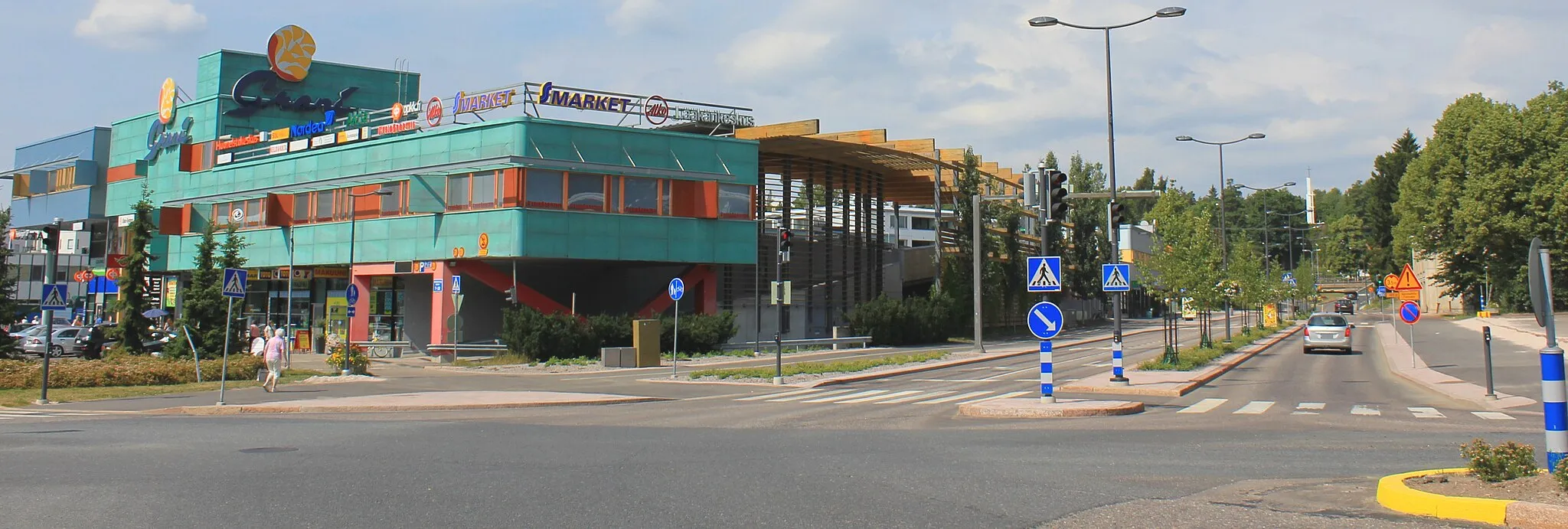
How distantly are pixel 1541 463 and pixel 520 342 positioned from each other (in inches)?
1208

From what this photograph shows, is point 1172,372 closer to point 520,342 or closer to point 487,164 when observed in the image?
point 520,342

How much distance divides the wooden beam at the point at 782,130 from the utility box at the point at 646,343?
1128 cm

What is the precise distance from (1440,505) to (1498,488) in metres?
0.58

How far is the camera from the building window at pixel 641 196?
41.5 meters

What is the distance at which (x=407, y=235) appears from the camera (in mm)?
42156

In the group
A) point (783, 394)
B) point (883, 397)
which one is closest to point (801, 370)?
point (783, 394)

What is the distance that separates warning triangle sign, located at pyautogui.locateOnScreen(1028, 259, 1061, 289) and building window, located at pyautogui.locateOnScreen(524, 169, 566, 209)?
23709mm

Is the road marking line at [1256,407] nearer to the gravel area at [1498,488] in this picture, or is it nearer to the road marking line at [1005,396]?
the road marking line at [1005,396]

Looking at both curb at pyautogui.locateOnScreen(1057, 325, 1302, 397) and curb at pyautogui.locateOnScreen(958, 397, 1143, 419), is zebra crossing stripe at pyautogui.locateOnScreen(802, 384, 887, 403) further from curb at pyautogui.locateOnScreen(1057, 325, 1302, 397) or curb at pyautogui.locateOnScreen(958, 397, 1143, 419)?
curb at pyautogui.locateOnScreen(1057, 325, 1302, 397)

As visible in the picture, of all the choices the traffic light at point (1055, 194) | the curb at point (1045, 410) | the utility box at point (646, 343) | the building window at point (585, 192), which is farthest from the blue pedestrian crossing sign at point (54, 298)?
the traffic light at point (1055, 194)

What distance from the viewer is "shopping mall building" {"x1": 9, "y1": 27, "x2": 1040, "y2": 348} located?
4028 centimetres

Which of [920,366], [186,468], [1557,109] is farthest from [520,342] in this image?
[1557,109]

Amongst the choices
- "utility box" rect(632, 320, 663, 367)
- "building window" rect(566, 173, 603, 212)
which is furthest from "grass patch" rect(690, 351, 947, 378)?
"building window" rect(566, 173, 603, 212)

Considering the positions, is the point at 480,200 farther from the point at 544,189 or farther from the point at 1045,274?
the point at 1045,274
